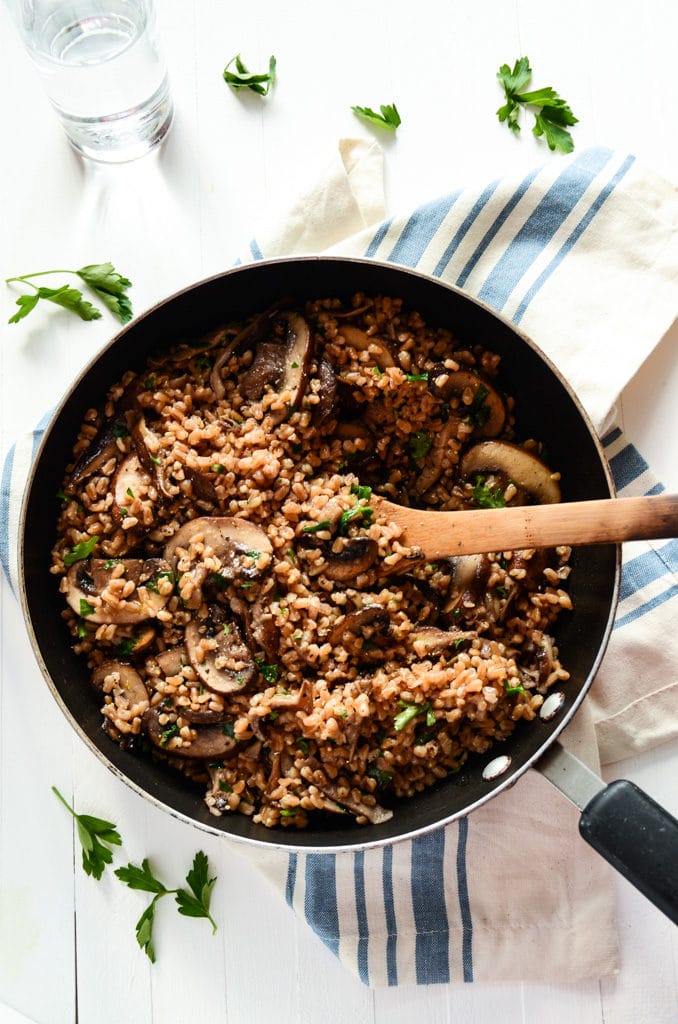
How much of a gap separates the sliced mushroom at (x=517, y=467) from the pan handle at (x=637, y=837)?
963 millimetres

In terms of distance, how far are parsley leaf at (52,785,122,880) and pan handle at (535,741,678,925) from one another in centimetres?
168

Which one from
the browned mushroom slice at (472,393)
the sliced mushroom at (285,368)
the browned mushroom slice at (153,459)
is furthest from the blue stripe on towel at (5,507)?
the browned mushroom slice at (472,393)

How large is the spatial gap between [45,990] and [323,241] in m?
2.82

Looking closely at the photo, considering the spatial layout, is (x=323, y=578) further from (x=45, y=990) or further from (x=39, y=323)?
(x=45, y=990)

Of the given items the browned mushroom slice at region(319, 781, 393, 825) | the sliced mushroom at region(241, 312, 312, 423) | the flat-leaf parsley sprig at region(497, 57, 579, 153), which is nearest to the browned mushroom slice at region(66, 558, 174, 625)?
the sliced mushroom at region(241, 312, 312, 423)

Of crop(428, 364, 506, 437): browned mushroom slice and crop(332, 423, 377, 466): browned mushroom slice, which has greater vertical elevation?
crop(428, 364, 506, 437): browned mushroom slice

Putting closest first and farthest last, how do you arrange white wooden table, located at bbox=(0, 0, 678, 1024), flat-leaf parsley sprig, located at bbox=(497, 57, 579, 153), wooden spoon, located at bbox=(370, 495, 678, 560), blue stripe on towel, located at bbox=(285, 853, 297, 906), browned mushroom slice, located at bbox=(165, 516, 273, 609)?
wooden spoon, located at bbox=(370, 495, 678, 560), browned mushroom slice, located at bbox=(165, 516, 273, 609), blue stripe on towel, located at bbox=(285, 853, 297, 906), white wooden table, located at bbox=(0, 0, 678, 1024), flat-leaf parsley sprig, located at bbox=(497, 57, 579, 153)

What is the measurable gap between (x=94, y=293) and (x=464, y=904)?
2.49 metres

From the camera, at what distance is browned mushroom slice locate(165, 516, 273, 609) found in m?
2.80

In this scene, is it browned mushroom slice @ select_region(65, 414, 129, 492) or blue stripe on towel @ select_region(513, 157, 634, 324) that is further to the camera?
blue stripe on towel @ select_region(513, 157, 634, 324)

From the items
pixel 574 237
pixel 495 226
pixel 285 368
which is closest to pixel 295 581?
pixel 285 368

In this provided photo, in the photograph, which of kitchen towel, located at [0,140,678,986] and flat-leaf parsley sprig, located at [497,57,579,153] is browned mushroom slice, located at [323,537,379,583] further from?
flat-leaf parsley sprig, located at [497,57,579,153]

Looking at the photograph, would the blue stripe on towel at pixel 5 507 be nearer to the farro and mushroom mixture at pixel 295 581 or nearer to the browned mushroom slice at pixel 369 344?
the farro and mushroom mixture at pixel 295 581

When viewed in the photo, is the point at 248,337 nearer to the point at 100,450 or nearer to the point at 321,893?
the point at 100,450
